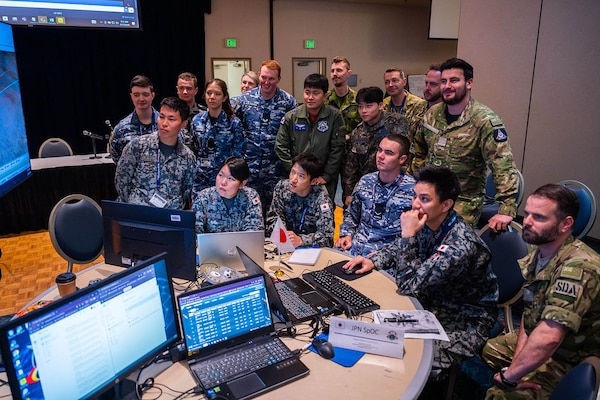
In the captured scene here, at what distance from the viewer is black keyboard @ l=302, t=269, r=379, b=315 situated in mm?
1926

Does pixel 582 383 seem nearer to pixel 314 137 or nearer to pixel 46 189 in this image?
pixel 314 137

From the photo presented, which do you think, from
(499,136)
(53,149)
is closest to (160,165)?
(499,136)

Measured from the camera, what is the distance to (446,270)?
203 cm

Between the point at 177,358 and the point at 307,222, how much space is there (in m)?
1.53

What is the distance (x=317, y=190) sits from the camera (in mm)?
2986

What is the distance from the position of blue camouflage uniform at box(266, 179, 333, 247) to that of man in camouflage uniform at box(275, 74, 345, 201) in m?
0.88

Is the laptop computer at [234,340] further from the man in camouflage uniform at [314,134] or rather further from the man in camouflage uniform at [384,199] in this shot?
the man in camouflage uniform at [314,134]

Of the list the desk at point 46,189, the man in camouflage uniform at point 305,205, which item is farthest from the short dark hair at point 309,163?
the desk at point 46,189

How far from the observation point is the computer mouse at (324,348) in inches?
63.3

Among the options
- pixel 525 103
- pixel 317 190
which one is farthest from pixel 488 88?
pixel 317 190

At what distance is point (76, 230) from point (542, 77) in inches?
192

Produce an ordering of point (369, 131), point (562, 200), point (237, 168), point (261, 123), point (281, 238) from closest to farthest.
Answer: point (562, 200)
point (281, 238)
point (237, 168)
point (369, 131)
point (261, 123)

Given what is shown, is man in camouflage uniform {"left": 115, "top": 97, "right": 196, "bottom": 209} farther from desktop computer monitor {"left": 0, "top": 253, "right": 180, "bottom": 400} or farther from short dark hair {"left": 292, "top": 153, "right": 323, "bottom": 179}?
desktop computer monitor {"left": 0, "top": 253, "right": 180, "bottom": 400}

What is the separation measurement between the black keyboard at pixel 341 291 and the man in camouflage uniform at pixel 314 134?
1.76m
